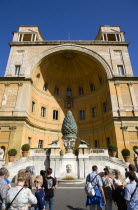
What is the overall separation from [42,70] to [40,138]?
1215cm

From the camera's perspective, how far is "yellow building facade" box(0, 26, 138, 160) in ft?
63.9

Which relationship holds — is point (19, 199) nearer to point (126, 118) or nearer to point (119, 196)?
point (119, 196)

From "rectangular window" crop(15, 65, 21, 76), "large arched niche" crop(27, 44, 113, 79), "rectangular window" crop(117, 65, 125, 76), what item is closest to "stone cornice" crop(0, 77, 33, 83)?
"large arched niche" crop(27, 44, 113, 79)

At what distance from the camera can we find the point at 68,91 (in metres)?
29.2

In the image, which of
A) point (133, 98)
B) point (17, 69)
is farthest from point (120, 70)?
point (17, 69)

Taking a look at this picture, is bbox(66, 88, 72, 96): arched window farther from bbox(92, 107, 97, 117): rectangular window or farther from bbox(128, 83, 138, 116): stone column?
bbox(128, 83, 138, 116): stone column

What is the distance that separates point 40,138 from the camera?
76.9 ft

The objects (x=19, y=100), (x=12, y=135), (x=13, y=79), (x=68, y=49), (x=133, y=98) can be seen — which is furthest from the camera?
(x=68, y=49)

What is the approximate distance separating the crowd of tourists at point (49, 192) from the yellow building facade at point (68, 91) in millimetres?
15009

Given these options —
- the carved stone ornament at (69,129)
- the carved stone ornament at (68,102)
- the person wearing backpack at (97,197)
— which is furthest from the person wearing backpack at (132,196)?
the carved stone ornament at (68,102)

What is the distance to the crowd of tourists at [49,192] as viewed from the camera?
2683 mm

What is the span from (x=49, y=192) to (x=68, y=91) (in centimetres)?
2568

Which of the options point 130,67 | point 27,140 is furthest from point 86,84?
point 27,140

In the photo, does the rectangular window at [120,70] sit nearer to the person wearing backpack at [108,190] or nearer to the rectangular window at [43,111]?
the rectangular window at [43,111]
